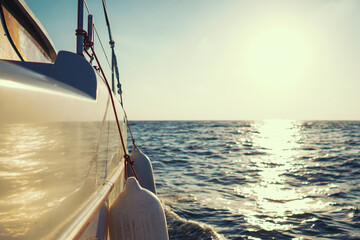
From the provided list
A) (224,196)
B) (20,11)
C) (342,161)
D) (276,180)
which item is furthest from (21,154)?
(342,161)

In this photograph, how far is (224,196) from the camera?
701 centimetres

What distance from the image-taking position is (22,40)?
3682 millimetres

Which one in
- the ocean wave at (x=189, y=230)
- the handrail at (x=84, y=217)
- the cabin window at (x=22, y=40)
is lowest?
the ocean wave at (x=189, y=230)

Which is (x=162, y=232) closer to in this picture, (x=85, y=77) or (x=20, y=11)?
(x=85, y=77)

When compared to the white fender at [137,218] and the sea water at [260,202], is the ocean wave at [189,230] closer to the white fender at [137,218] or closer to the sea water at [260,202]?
the sea water at [260,202]

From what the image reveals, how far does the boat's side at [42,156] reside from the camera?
78cm

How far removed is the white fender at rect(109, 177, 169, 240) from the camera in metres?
1.61

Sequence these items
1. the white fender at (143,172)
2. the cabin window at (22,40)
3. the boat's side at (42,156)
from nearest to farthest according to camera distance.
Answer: the boat's side at (42,156)
the cabin window at (22,40)
the white fender at (143,172)

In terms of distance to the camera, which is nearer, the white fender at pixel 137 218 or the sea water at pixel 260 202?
the white fender at pixel 137 218

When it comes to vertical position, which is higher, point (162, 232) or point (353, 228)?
point (162, 232)

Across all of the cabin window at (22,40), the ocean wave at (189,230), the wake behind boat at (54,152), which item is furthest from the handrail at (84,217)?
the ocean wave at (189,230)

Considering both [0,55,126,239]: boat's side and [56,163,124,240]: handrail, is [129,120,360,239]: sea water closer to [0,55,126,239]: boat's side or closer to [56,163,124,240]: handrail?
[56,163,124,240]: handrail

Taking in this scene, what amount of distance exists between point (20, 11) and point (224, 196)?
5858mm

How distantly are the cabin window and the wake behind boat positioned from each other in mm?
1658
